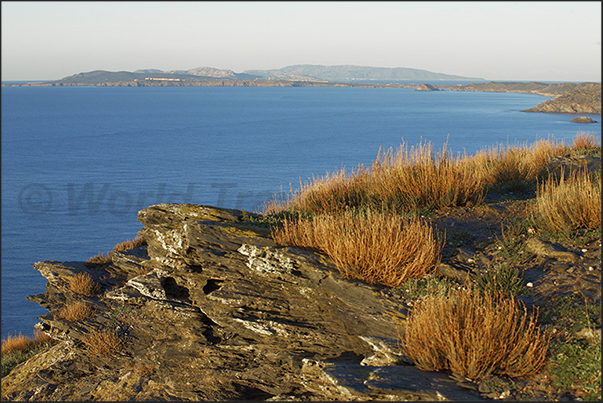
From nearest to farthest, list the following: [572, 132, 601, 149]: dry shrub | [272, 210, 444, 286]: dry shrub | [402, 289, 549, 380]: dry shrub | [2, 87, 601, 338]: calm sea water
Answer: [402, 289, 549, 380]: dry shrub, [272, 210, 444, 286]: dry shrub, [572, 132, 601, 149]: dry shrub, [2, 87, 601, 338]: calm sea water

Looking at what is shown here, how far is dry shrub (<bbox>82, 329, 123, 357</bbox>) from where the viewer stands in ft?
30.1

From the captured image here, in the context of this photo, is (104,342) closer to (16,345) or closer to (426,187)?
(426,187)

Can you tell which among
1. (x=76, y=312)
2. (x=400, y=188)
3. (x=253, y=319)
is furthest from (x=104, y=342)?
(x=400, y=188)

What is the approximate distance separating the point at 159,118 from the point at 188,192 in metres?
78.4

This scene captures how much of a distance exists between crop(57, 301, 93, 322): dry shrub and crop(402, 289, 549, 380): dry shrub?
25.0 feet

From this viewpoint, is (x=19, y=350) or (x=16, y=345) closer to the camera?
(x=19, y=350)

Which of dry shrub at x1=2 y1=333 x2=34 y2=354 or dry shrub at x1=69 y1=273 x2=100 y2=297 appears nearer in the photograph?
dry shrub at x1=69 y1=273 x2=100 y2=297

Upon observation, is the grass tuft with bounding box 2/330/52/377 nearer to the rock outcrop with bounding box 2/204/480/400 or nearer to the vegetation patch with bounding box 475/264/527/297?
the rock outcrop with bounding box 2/204/480/400

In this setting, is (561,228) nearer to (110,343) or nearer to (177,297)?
(177,297)

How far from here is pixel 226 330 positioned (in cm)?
753

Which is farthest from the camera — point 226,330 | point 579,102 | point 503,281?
point 579,102

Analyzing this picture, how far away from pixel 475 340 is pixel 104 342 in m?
7.26

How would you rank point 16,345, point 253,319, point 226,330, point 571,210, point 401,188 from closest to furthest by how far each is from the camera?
point 253,319, point 571,210, point 226,330, point 401,188, point 16,345

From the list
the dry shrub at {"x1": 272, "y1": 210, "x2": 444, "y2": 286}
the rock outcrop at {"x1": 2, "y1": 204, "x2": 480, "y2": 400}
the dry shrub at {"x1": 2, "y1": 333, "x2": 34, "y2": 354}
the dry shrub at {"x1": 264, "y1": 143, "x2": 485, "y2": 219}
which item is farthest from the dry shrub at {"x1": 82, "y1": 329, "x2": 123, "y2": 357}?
the dry shrub at {"x1": 2, "y1": 333, "x2": 34, "y2": 354}
